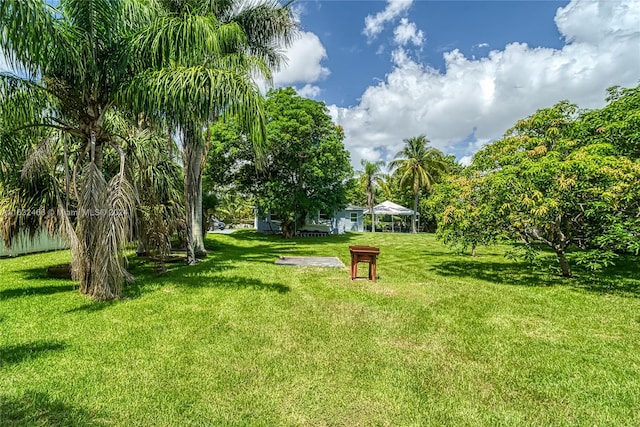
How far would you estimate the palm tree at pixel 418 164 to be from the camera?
101ft

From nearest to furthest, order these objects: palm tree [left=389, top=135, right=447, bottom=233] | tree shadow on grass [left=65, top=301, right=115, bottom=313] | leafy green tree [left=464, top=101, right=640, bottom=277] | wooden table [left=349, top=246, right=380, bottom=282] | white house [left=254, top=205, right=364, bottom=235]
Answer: tree shadow on grass [left=65, top=301, right=115, bottom=313] → leafy green tree [left=464, top=101, right=640, bottom=277] → wooden table [left=349, top=246, right=380, bottom=282] → white house [left=254, top=205, right=364, bottom=235] → palm tree [left=389, top=135, right=447, bottom=233]

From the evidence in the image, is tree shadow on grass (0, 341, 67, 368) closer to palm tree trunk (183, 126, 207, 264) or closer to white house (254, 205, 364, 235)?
palm tree trunk (183, 126, 207, 264)

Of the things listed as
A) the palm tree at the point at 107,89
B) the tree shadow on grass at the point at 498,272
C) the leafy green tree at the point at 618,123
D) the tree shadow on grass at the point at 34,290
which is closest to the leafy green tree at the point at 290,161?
the tree shadow on grass at the point at 498,272

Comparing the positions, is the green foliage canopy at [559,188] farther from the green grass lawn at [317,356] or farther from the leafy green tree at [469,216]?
the green grass lawn at [317,356]

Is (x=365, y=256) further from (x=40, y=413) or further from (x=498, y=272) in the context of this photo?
(x=40, y=413)

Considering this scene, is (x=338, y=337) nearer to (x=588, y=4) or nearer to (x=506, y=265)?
(x=506, y=265)

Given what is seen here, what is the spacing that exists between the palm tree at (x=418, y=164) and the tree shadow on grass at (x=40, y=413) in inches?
1183

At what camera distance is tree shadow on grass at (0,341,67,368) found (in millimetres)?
3500

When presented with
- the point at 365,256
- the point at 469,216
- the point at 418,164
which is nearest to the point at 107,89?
the point at 365,256

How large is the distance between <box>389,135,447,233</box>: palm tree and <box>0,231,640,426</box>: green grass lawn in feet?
80.4

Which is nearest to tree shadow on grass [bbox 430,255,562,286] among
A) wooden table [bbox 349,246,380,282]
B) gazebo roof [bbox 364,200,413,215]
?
wooden table [bbox 349,246,380,282]

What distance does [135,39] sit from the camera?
5926mm

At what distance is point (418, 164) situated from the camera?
3095cm

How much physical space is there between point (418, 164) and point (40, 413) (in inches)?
1238
